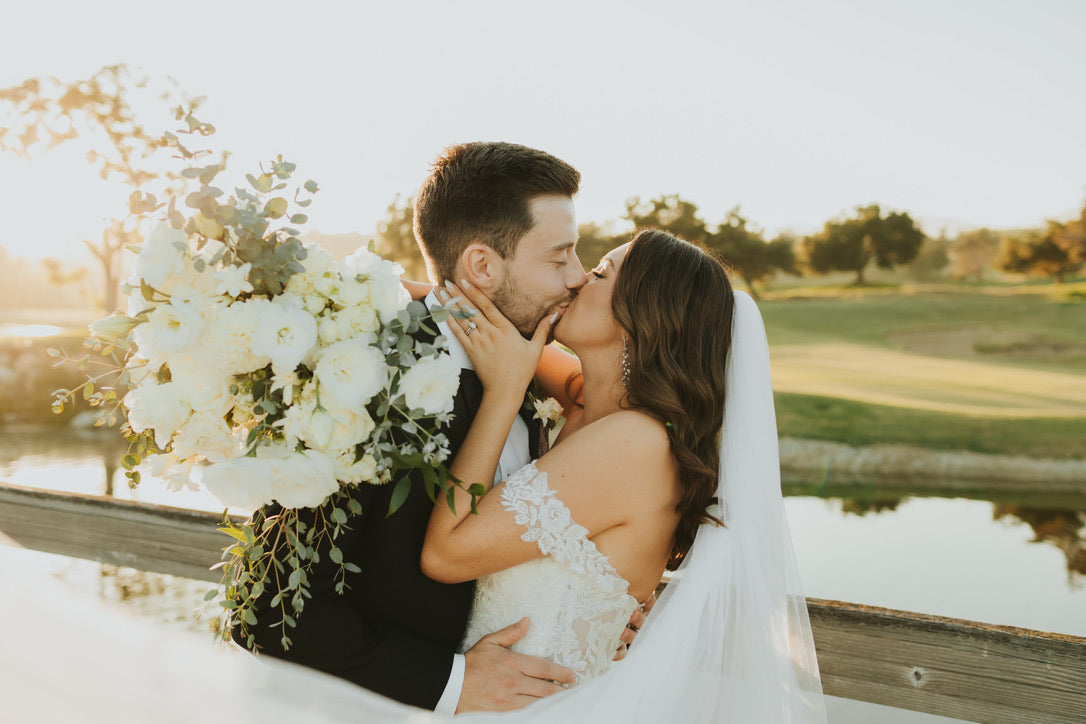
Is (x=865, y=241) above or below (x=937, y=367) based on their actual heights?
above

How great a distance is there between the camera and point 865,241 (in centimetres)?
3428

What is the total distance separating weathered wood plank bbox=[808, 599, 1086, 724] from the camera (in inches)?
79.7

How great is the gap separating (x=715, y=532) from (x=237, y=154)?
164 centimetres

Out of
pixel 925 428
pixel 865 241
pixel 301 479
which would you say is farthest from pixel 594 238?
pixel 301 479

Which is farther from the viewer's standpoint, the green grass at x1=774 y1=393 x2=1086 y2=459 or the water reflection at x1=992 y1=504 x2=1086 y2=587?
the green grass at x1=774 y1=393 x2=1086 y2=459

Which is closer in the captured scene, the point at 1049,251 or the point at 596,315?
the point at 596,315

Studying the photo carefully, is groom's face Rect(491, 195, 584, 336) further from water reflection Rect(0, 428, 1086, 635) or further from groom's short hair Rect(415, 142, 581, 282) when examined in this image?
water reflection Rect(0, 428, 1086, 635)

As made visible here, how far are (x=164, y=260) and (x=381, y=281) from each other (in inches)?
18.7

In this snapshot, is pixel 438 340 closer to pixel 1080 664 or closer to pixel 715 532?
pixel 715 532

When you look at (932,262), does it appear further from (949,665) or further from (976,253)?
(949,665)

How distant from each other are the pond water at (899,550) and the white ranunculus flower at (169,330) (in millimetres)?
3862

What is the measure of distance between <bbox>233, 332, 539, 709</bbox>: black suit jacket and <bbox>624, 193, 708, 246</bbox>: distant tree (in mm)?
23222

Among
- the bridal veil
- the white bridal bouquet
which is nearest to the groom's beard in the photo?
the bridal veil

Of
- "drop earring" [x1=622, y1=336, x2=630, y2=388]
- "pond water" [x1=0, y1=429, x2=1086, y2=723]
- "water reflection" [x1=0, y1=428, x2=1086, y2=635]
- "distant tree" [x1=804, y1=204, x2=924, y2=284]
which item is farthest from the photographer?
"distant tree" [x1=804, y1=204, x2=924, y2=284]
